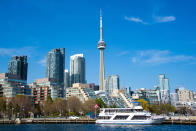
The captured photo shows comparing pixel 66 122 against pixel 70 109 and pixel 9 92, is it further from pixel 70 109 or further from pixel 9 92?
pixel 9 92

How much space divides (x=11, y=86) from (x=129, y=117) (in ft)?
344

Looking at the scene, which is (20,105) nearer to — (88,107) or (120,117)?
(88,107)

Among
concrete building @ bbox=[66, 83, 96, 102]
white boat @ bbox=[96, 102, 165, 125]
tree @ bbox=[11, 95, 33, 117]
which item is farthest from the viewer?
concrete building @ bbox=[66, 83, 96, 102]

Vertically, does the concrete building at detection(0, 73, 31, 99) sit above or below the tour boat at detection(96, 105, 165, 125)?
above

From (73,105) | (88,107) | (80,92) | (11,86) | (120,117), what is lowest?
(120,117)

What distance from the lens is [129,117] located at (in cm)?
9388

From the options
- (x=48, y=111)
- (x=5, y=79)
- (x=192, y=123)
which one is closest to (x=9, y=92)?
(x=5, y=79)

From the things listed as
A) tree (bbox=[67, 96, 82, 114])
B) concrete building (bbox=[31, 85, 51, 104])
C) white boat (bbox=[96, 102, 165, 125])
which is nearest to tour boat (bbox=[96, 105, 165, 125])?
white boat (bbox=[96, 102, 165, 125])

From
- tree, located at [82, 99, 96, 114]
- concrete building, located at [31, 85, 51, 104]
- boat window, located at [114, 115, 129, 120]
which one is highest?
concrete building, located at [31, 85, 51, 104]

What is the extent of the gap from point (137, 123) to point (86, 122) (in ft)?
85.1

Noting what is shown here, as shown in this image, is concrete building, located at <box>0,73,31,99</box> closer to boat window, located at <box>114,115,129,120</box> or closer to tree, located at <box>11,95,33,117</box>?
tree, located at <box>11,95,33,117</box>

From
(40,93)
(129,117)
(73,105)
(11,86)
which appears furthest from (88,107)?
(11,86)

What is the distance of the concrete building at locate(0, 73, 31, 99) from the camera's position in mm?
163250

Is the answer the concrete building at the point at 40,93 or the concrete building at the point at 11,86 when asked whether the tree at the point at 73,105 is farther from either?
the concrete building at the point at 40,93
